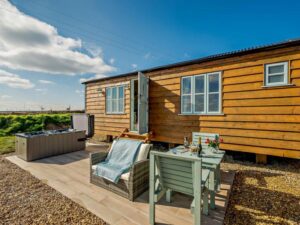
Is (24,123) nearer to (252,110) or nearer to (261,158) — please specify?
(252,110)

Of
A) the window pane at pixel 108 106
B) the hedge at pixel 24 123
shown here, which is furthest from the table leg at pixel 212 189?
the hedge at pixel 24 123

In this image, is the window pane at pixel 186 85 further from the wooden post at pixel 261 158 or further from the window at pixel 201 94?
the wooden post at pixel 261 158

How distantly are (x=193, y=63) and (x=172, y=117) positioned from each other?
1.98 m

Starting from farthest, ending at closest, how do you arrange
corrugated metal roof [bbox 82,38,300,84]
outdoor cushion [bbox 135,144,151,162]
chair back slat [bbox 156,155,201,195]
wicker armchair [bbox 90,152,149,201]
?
corrugated metal roof [bbox 82,38,300,84], outdoor cushion [bbox 135,144,151,162], wicker armchair [bbox 90,152,149,201], chair back slat [bbox 156,155,201,195]

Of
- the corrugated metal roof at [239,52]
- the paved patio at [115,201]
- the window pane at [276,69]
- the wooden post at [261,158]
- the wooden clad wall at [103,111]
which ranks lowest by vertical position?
the paved patio at [115,201]

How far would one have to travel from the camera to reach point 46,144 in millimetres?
4719

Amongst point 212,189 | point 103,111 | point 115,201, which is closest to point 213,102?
point 212,189

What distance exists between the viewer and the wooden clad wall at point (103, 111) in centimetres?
671

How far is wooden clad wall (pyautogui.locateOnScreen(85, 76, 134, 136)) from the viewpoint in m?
6.71

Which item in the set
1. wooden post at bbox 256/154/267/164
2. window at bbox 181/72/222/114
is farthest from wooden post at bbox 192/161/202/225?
wooden post at bbox 256/154/267/164

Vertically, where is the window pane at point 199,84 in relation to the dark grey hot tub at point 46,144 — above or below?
above

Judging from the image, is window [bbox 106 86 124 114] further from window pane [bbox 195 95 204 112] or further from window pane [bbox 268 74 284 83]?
window pane [bbox 268 74 284 83]

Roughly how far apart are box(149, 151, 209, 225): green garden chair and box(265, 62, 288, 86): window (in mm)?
3651

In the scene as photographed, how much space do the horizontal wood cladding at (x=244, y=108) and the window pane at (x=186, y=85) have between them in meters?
0.18
